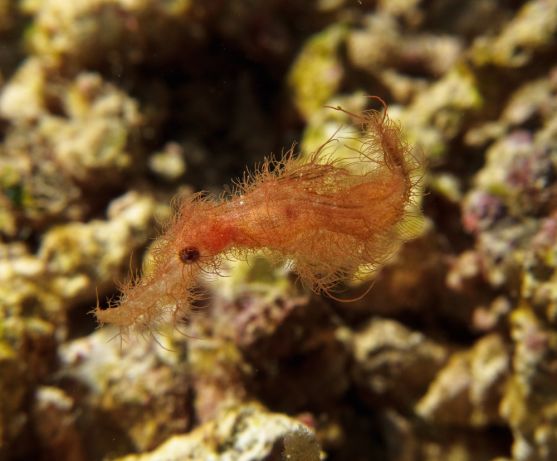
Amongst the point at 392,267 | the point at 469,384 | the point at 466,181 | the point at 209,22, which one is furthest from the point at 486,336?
the point at 209,22

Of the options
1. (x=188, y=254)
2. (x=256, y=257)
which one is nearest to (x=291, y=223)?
(x=188, y=254)

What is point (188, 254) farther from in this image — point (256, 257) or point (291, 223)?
point (256, 257)

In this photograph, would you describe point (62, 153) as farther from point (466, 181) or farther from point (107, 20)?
point (466, 181)

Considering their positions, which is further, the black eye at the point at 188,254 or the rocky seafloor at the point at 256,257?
the rocky seafloor at the point at 256,257

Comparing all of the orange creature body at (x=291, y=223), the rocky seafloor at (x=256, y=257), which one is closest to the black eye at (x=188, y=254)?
the orange creature body at (x=291, y=223)

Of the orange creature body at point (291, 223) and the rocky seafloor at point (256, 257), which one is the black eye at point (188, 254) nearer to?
the orange creature body at point (291, 223)
